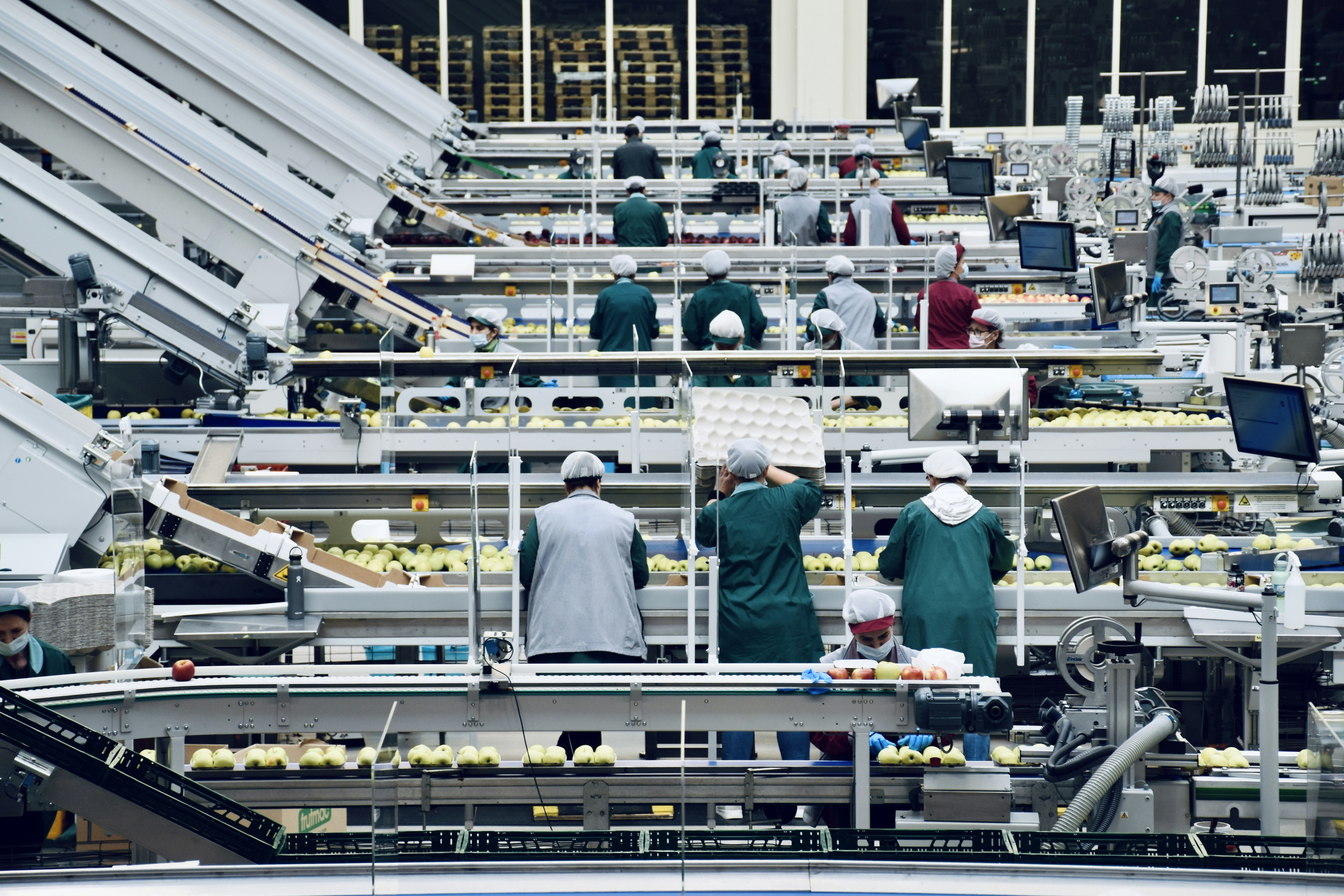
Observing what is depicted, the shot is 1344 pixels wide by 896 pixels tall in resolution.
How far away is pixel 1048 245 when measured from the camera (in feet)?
34.4

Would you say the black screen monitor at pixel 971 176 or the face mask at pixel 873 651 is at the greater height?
the black screen monitor at pixel 971 176

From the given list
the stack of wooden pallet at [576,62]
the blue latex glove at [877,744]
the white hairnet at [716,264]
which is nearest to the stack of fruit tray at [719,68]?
the stack of wooden pallet at [576,62]

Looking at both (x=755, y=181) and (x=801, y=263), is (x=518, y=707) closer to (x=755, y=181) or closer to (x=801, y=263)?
(x=801, y=263)

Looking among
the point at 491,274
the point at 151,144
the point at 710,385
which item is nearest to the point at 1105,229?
the point at 491,274

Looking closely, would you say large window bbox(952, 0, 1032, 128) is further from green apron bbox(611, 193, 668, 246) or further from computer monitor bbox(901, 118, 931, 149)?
green apron bbox(611, 193, 668, 246)

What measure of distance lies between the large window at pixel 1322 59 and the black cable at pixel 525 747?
19.4 m

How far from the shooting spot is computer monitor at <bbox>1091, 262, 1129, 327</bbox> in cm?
870

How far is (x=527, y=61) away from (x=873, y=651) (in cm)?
1681

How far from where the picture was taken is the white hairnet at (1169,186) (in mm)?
12297

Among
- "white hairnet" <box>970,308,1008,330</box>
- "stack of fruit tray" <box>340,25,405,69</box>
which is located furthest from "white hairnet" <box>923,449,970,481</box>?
"stack of fruit tray" <box>340,25,405,69</box>

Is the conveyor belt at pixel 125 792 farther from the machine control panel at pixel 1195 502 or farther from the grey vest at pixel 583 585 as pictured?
the machine control panel at pixel 1195 502

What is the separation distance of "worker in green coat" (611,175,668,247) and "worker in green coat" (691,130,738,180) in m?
2.95

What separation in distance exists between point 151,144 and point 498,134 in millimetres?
8146

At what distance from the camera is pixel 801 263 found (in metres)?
10.9
